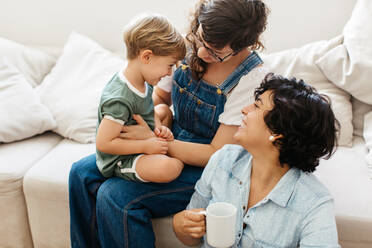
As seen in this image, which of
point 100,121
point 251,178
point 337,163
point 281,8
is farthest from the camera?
point 281,8

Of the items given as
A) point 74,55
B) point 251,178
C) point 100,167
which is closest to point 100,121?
point 100,167

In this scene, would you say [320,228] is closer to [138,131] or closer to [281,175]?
[281,175]

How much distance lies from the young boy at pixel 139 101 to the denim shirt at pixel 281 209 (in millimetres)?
207

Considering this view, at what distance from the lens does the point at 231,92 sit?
155cm

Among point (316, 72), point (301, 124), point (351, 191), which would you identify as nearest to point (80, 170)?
point (301, 124)

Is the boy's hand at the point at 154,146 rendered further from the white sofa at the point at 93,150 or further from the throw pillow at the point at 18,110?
the throw pillow at the point at 18,110

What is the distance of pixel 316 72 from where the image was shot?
6.56 ft

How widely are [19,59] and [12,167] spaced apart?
78 centimetres

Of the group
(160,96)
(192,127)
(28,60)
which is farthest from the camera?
(28,60)

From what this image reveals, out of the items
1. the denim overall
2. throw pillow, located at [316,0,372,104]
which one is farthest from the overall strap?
throw pillow, located at [316,0,372,104]

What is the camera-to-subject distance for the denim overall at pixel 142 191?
1.45 m

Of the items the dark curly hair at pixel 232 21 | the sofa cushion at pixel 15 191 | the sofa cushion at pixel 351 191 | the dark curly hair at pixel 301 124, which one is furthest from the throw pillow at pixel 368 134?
the sofa cushion at pixel 15 191

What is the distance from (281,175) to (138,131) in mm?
517

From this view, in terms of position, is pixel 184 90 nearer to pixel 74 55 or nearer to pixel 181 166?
pixel 181 166
